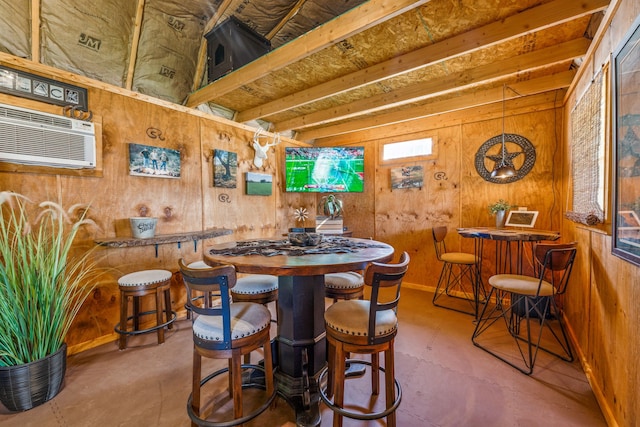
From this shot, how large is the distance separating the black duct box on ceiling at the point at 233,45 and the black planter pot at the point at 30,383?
8.99ft

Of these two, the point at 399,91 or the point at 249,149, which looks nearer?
the point at 399,91

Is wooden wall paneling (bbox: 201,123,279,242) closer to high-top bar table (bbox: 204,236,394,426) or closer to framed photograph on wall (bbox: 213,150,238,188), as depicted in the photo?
framed photograph on wall (bbox: 213,150,238,188)

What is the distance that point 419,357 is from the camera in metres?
2.15

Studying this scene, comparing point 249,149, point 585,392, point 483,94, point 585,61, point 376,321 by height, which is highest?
point 483,94

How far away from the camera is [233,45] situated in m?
2.57

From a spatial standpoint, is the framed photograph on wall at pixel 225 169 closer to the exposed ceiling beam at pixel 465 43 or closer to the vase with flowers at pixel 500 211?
the exposed ceiling beam at pixel 465 43

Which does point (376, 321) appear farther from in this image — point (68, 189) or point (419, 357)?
point (68, 189)

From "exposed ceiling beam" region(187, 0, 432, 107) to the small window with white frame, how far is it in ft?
8.02

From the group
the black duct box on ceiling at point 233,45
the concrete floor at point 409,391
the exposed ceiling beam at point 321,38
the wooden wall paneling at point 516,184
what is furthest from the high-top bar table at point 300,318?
the wooden wall paneling at point 516,184

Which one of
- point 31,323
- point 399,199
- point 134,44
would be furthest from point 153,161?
point 399,199

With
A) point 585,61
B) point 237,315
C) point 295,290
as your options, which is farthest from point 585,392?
point 585,61

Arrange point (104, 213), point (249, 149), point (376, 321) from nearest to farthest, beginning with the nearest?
1. point (376, 321)
2. point (104, 213)
3. point (249, 149)

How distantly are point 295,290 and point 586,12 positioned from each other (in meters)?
2.62

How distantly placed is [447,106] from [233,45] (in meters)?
2.70
